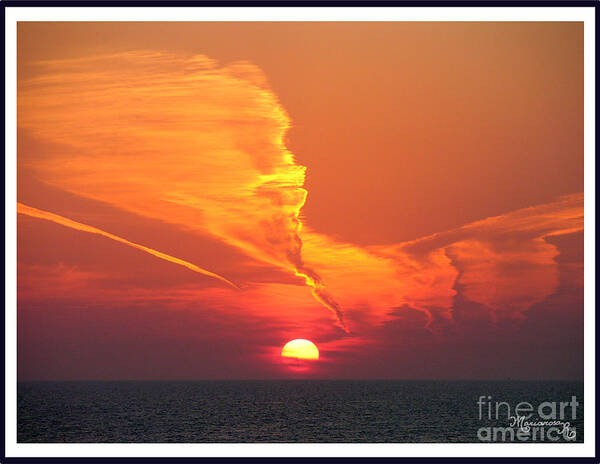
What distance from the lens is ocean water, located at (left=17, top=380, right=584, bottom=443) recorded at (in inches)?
1000

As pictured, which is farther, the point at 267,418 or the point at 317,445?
the point at 267,418

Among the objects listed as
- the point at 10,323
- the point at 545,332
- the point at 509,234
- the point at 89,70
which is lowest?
the point at 10,323

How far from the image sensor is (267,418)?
33.8 meters

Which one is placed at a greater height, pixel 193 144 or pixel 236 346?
pixel 193 144

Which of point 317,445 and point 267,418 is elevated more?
point 267,418

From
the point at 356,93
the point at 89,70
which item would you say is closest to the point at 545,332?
the point at 356,93

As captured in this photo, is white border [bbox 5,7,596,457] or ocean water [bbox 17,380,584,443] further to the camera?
ocean water [bbox 17,380,584,443]

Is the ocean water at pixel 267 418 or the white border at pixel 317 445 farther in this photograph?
the ocean water at pixel 267 418

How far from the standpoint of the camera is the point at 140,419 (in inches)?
1307

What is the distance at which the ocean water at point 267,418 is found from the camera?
25.4 m

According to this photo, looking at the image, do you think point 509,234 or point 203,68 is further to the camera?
point 509,234

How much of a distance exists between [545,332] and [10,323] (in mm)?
11219

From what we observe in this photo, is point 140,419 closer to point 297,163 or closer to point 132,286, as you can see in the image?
point 132,286

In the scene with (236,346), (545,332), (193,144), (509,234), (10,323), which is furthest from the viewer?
(236,346)
